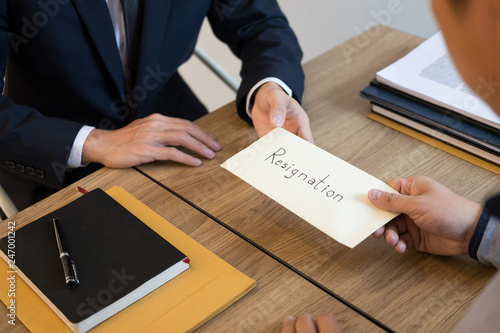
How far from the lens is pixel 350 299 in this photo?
0.81m

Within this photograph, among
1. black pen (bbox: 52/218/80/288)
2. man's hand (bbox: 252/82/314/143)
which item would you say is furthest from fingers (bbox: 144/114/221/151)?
black pen (bbox: 52/218/80/288)

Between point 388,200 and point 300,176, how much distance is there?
0.54ft

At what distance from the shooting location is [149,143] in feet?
3.70

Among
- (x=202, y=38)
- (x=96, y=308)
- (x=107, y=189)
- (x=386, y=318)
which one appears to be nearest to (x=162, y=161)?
(x=107, y=189)

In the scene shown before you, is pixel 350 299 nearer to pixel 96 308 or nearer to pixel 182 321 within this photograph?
pixel 182 321

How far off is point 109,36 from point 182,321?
785mm

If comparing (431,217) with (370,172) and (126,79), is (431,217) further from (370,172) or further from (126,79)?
(126,79)

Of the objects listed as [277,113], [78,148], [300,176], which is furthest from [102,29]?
[300,176]

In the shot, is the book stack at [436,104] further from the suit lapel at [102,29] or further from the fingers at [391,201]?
the suit lapel at [102,29]

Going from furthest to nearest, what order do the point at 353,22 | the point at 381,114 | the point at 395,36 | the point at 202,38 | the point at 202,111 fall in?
the point at 202,38 < the point at 353,22 < the point at 202,111 < the point at 395,36 < the point at 381,114

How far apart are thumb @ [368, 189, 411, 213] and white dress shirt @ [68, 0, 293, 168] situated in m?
0.42

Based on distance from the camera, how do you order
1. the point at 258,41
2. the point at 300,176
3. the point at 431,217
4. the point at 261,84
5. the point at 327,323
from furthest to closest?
1. the point at 258,41
2. the point at 261,84
3. the point at 300,176
4. the point at 431,217
5. the point at 327,323

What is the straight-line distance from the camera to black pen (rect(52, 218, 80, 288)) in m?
0.79

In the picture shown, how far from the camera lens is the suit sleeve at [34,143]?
3.71 feet
